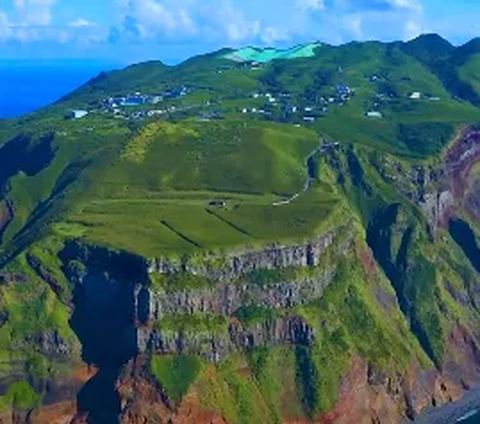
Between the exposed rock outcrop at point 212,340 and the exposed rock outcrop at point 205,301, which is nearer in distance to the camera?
the exposed rock outcrop at point 212,340

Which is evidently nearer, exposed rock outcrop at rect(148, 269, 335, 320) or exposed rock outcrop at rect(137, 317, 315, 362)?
exposed rock outcrop at rect(137, 317, 315, 362)

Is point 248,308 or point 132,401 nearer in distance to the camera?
point 132,401

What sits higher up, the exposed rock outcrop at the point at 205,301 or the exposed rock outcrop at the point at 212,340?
the exposed rock outcrop at the point at 205,301

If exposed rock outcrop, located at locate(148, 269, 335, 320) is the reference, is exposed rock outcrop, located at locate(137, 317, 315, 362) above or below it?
below

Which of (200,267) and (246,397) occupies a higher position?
(200,267)

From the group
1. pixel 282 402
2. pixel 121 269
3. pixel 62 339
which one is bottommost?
pixel 282 402

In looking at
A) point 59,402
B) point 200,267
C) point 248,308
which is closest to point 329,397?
point 248,308

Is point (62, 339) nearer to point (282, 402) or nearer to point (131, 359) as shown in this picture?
point (131, 359)

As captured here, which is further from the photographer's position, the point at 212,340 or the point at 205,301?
the point at 205,301

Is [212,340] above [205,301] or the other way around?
the other way around
